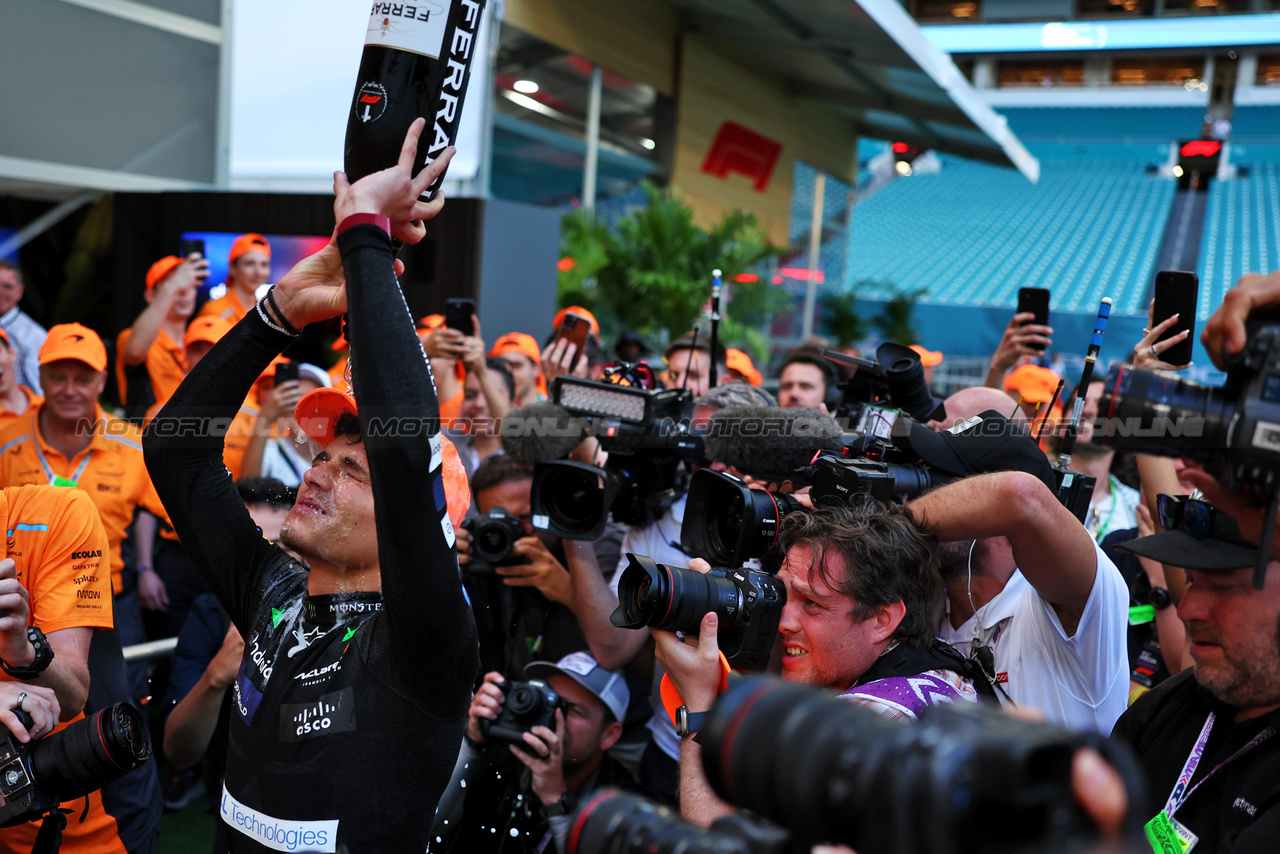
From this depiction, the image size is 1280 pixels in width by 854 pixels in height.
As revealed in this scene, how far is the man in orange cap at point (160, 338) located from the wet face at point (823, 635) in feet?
12.4

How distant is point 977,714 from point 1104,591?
1239 mm

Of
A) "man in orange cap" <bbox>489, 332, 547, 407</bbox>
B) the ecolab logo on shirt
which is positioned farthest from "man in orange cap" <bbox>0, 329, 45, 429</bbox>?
the ecolab logo on shirt

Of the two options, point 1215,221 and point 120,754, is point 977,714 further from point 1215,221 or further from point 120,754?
point 1215,221

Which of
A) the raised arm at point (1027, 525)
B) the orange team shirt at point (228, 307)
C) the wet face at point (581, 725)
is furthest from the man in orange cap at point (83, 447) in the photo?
the raised arm at point (1027, 525)

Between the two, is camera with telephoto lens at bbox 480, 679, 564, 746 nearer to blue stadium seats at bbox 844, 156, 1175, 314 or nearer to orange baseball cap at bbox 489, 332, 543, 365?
orange baseball cap at bbox 489, 332, 543, 365

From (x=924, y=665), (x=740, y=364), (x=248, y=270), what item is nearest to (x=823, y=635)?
(x=924, y=665)

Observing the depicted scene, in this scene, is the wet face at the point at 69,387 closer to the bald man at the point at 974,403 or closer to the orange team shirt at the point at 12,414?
the orange team shirt at the point at 12,414

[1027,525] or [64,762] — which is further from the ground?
[1027,525]

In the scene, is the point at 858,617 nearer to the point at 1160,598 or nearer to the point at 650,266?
the point at 1160,598

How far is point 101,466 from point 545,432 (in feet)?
6.29

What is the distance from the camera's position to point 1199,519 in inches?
60.1

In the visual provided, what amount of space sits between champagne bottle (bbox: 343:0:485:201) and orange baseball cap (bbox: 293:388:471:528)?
44 centimetres

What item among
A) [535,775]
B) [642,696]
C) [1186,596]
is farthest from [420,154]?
[642,696]

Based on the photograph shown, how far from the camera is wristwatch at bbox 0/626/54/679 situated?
187 cm
